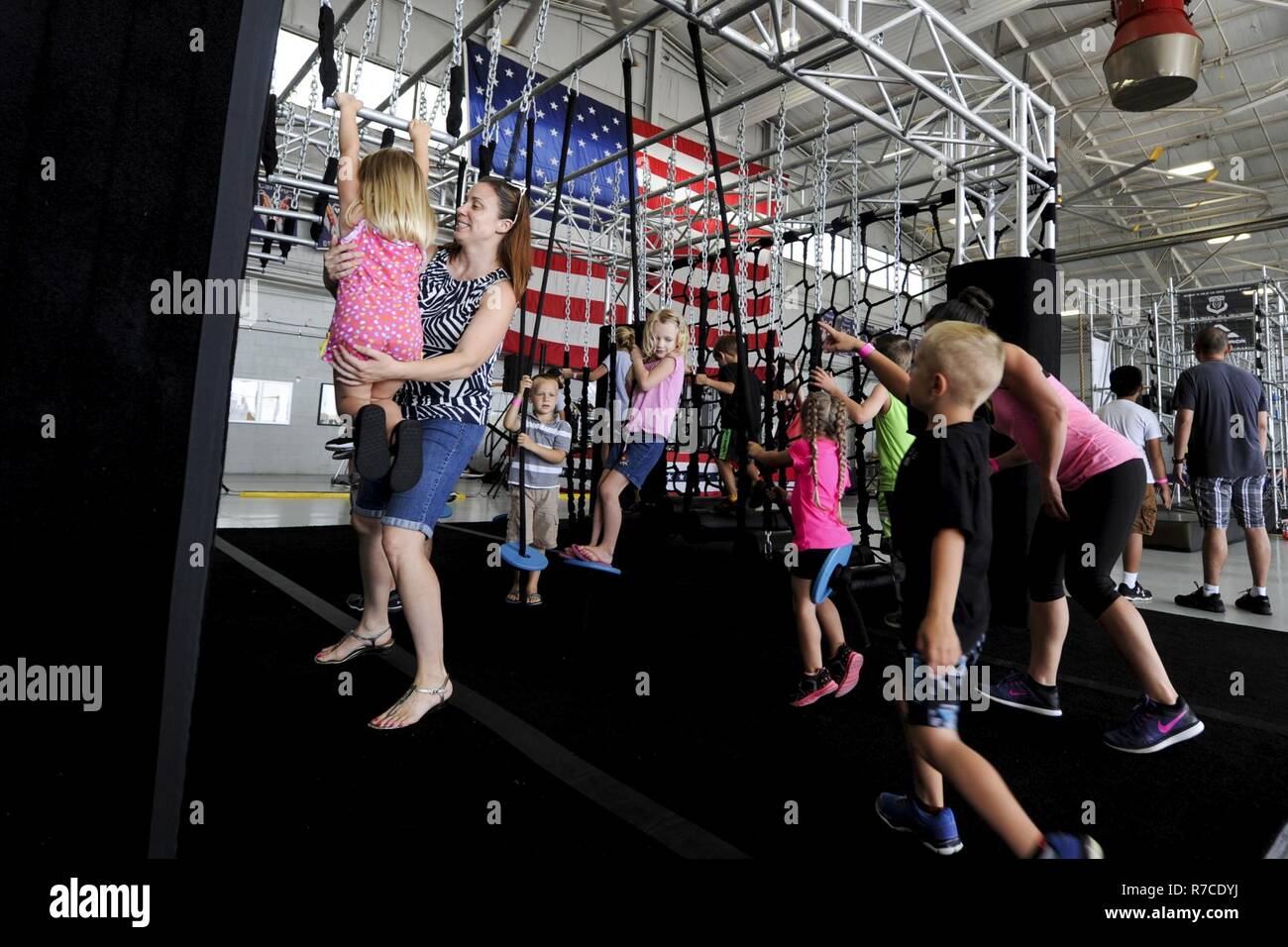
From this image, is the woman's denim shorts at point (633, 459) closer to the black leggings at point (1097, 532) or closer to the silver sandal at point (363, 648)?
the silver sandal at point (363, 648)

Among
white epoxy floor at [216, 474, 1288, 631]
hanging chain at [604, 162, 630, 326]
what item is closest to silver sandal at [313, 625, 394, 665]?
white epoxy floor at [216, 474, 1288, 631]

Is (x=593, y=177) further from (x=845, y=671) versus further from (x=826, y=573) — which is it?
(x=845, y=671)

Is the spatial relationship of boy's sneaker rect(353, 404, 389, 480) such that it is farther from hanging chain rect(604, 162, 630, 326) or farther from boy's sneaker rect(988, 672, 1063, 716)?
hanging chain rect(604, 162, 630, 326)

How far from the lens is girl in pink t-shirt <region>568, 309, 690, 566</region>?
9.58ft

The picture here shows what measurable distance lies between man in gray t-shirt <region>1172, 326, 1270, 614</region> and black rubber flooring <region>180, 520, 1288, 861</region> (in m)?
0.77

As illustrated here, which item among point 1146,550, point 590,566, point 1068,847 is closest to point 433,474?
point 590,566

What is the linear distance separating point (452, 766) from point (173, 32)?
1.25 m

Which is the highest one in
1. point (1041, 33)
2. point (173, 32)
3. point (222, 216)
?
point (1041, 33)

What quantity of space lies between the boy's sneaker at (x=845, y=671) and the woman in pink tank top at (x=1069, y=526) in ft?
1.34

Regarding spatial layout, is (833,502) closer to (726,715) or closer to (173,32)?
(726,715)

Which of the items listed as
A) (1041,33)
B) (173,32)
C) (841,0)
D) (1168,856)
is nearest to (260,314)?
(841,0)

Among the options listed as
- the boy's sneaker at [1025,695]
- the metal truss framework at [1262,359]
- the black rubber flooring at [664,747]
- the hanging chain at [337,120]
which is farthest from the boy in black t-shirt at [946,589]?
the metal truss framework at [1262,359]

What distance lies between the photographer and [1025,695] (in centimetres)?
197
